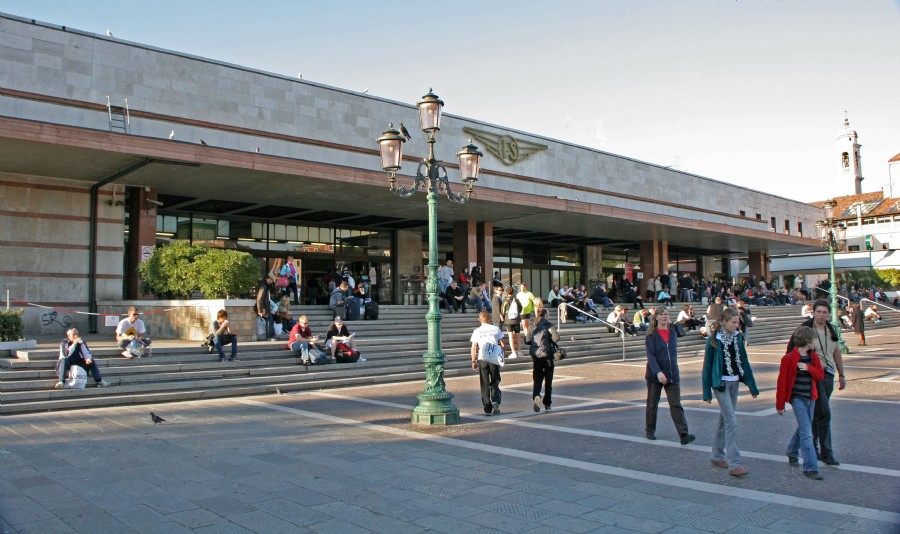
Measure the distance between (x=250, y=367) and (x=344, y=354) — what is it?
2104mm

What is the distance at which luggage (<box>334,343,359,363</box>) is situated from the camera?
48.3 ft

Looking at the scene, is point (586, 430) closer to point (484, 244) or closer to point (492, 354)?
point (492, 354)

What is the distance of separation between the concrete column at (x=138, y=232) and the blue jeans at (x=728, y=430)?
1558cm

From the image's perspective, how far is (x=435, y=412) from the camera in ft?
31.0

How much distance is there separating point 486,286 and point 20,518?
20.1 meters

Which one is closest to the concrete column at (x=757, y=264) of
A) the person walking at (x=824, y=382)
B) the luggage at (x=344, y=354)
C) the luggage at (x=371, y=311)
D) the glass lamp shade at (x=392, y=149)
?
the luggage at (x=371, y=311)

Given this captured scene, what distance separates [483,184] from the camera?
25859mm

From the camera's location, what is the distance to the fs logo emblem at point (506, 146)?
86.4 feet

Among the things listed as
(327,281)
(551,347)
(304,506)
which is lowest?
(304,506)

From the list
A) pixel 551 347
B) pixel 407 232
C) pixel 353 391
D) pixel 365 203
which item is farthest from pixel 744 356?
pixel 407 232

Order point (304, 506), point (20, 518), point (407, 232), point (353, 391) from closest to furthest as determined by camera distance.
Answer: point (20, 518) < point (304, 506) < point (353, 391) < point (407, 232)

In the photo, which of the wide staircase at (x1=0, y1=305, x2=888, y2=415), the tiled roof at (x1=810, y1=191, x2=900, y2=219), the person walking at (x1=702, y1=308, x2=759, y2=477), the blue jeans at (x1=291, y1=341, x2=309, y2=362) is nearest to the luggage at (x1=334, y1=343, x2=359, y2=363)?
the wide staircase at (x1=0, y1=305, x2=888, y2=415)

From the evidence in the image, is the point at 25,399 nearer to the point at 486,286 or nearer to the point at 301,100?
the point at 301,100

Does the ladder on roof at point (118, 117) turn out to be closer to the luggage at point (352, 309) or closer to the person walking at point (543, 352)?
the luggage at point (352, 309)
